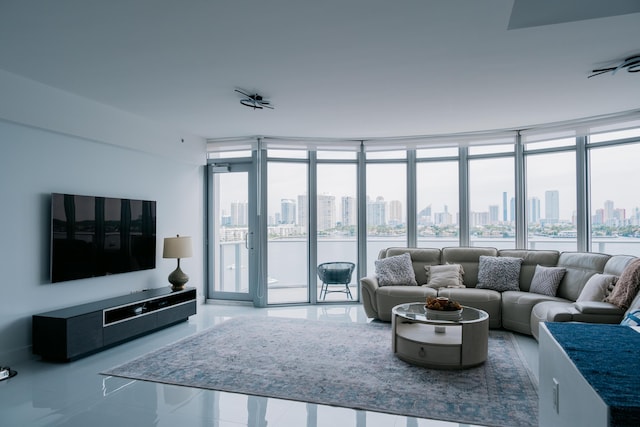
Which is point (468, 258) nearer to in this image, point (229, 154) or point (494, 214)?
point (494, 214)

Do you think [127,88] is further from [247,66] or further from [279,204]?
[279,204]

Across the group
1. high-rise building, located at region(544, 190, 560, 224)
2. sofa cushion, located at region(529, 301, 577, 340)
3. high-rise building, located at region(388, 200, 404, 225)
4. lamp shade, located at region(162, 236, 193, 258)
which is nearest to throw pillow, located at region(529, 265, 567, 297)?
sofa cushion, located at region(529, 301, 577, 340)

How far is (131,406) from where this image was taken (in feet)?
10.1

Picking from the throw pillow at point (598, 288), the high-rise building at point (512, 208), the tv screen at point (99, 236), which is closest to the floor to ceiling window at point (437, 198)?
the high-rise building at point (512, 208)

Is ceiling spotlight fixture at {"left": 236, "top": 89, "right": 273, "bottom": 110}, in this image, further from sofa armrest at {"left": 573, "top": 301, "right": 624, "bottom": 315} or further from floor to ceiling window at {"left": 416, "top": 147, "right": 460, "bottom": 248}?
sofa armrest at {"left": 573, "top": 301, "right": 624, "bottom": 315}

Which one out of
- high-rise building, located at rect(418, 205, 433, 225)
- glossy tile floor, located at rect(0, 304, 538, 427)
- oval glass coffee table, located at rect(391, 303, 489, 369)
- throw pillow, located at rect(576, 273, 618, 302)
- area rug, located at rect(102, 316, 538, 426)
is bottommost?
glossy tile floor, located at rect(0, 304, 538, 427)

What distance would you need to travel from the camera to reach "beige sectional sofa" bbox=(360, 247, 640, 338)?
13.4ft

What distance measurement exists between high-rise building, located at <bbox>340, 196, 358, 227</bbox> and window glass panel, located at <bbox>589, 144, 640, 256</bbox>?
3331 millimetres

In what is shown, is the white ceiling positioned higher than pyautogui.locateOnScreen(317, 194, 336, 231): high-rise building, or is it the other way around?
the white ceiling

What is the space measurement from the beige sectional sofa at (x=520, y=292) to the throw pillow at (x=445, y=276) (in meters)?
0.10

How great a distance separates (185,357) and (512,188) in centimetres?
503

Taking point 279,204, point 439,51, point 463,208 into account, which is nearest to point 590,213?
point 463,208

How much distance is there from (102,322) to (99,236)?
1.03m

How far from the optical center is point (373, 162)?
686 cm
